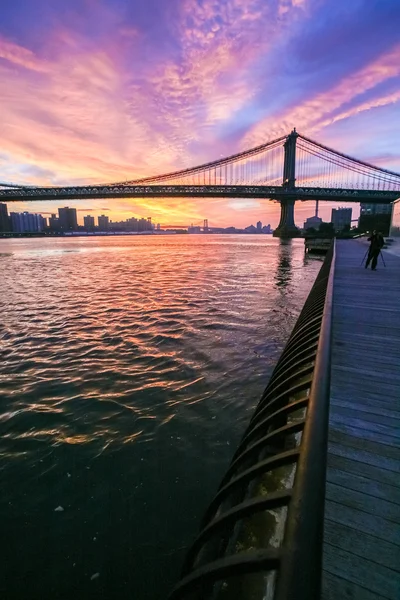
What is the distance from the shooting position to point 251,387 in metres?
6.24

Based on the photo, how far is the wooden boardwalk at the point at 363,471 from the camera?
5.59 feet

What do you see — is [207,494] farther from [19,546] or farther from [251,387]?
[251,387]

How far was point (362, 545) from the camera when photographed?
6.11ft

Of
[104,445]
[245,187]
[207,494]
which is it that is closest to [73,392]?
[104,445]

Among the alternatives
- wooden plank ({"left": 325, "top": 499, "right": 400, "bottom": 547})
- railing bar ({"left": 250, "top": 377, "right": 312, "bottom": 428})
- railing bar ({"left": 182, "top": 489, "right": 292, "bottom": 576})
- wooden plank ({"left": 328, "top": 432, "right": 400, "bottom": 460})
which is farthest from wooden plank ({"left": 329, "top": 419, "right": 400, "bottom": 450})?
railing bar ({"left": 182, "top": 489, "right": 292, "bottom": 576})

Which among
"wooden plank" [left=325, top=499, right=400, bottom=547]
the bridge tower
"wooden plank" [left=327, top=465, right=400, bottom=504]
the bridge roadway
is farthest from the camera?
the bridge tower

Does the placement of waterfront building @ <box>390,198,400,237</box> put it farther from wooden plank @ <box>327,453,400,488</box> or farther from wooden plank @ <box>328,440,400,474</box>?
wooden plank @ <box>327,453,400,488</box>

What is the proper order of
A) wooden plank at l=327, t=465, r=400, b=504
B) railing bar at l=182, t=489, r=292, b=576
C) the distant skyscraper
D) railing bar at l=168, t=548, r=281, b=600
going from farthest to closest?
1. the distant skyscraper
2. wooden plank at l=327, t=465, r=400, b=504
3. railing bar at l=182, t=489, r=292, b=576
4. railing bar at l=168, t=548, r=281, b=600

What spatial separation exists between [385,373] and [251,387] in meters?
2.71

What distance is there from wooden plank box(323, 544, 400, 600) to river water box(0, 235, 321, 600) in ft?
5.95

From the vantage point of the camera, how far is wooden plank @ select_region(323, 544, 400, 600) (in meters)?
1.64

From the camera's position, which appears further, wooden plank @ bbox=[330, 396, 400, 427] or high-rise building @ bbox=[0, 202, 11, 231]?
high-rise building @ bbox=[0, 202, 11, 231]

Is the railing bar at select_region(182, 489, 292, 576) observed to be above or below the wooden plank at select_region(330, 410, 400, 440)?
above

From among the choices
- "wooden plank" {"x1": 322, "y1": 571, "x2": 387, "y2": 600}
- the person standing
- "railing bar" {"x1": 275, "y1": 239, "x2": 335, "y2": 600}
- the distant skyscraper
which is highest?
the distant skyscraper
